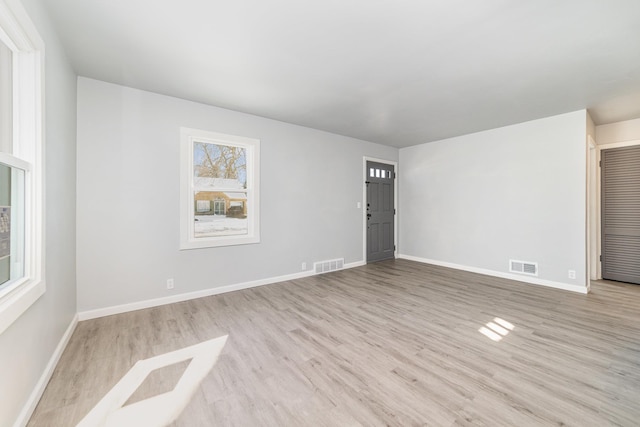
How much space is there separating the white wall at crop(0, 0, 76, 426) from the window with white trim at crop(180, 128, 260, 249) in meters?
1.06

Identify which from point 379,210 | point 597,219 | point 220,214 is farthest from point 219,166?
point 597,219

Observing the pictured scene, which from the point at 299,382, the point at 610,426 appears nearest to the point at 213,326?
the point at 299,382

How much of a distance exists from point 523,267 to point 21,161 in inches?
230

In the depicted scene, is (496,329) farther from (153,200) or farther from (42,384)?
(153,200)

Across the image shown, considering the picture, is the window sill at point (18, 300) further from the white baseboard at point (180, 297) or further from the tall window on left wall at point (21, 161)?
the white baseboard at point (180, 297)

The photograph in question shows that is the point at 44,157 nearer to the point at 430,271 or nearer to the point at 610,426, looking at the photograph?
the point at 610,426

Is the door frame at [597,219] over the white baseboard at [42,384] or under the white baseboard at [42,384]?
over

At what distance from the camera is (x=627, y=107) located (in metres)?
3.50

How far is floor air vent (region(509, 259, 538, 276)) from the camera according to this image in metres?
4.05

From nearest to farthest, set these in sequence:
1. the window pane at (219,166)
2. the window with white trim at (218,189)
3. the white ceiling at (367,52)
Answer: the white ceiling at (367,52) → the window with white trim at (218,189) → the window pane at (219,166)

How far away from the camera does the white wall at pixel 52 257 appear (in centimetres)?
132

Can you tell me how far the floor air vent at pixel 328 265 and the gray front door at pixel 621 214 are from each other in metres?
4.39

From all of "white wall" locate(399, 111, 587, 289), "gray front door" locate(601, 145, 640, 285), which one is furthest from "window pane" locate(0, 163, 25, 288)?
"gray front door" locate(601, 145, 640, 285)

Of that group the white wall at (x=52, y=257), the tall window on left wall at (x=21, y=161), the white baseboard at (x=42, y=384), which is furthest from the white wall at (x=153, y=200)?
the tall window on left wall at (x=21, y=161)
